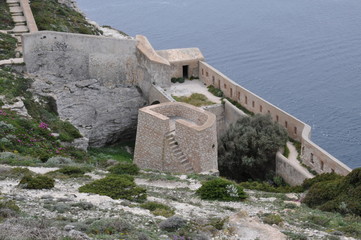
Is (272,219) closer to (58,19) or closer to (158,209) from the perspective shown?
(158,209)

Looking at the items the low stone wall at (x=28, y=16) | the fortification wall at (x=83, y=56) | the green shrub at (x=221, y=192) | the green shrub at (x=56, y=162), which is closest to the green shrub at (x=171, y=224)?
the green shrub at (x=221, y=192)

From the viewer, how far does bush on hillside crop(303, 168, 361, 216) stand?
1977 centimetres

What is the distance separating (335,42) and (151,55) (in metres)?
29.6

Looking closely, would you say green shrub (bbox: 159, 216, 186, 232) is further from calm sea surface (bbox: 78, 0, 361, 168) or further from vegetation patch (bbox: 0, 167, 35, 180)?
calm sea surface (bbox: 78, 0, 361, 168)

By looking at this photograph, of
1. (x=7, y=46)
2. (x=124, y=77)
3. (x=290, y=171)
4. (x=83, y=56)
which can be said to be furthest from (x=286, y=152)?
(x=7, y=46)

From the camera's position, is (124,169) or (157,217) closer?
(157,217)

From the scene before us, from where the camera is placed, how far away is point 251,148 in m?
34.3

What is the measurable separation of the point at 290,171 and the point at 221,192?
39.7ft

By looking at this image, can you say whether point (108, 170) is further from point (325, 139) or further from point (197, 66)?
point (325, 139)

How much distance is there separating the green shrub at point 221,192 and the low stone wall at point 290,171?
10304 mm

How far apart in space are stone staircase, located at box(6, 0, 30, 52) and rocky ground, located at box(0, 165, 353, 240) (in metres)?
20.5

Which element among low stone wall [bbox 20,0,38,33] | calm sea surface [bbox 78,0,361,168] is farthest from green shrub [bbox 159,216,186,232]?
calm sea surface [bbox 78,0,361,168]

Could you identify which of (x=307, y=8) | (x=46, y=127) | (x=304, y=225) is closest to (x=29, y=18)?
(x=46, y=127)

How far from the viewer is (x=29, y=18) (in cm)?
4100
